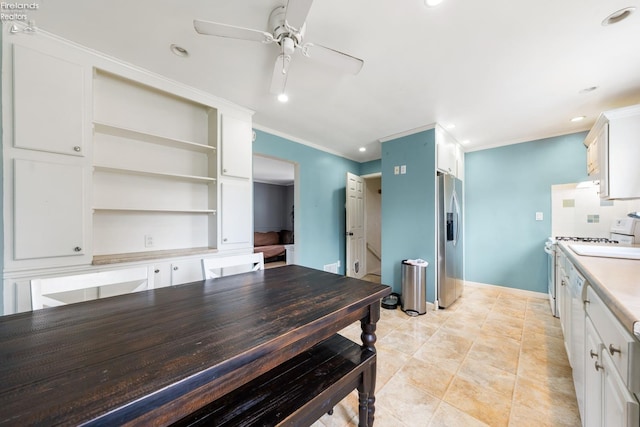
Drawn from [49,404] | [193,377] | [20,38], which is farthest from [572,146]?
[20,38]

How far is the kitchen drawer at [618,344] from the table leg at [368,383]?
877 millimetres

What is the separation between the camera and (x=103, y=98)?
195 centimetres

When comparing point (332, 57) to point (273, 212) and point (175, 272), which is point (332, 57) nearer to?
point (175, 272)

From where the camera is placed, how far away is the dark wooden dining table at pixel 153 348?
0.52 m

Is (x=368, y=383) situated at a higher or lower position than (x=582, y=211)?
lower

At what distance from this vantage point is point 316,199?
392 cm

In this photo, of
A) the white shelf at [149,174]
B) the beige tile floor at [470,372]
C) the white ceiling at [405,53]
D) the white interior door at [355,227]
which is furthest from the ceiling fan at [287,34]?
the white interior door at [355,227]

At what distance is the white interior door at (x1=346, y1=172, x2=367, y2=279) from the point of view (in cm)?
427

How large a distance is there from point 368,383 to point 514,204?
12.3 ft

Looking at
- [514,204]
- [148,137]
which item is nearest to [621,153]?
[514,204]

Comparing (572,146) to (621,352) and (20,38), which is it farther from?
(20,38)

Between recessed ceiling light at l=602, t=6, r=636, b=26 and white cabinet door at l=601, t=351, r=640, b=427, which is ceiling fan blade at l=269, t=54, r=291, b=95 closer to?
recessed ceiling light at l=602, t=6, r=636, b=26

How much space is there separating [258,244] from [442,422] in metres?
5.54

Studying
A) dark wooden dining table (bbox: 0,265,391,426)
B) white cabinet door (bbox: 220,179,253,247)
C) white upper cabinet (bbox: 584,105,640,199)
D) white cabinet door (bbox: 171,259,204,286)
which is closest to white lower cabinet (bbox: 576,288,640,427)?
dark wooden dining table (bbox: 0,265,391,426)
